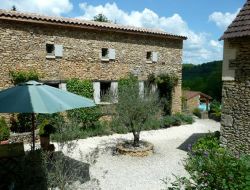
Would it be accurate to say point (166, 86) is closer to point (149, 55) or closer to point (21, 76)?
point (149, 55)

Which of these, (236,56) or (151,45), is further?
(151,45)

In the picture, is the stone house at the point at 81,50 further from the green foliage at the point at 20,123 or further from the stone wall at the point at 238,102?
the stone wall at the point at 238,102

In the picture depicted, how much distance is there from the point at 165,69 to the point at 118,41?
12.6 feet

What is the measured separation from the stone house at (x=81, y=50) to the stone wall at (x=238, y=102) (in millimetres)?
7334

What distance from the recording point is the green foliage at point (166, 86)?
17.2 metres

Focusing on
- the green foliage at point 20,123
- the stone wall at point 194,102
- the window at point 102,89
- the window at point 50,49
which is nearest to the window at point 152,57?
the window at point 102,89

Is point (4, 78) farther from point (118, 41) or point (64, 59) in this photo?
point (118, 41)

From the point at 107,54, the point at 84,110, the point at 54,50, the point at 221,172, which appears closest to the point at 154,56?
the point at 107,54

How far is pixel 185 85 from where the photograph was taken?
34938 mm

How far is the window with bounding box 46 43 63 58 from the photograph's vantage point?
43.8 ft

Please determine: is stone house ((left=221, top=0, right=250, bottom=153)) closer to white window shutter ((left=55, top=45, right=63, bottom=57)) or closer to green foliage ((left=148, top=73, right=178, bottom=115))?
white window shutter ((left=55, top=45, right=63, bottom=57))

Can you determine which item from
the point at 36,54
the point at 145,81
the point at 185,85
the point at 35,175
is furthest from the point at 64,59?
the point at 185,85

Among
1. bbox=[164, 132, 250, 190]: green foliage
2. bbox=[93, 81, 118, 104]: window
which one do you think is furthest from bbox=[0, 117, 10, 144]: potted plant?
bbox=[164, 132, 250, 190]: green foliage

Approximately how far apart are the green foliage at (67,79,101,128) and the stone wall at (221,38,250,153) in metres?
7.02
